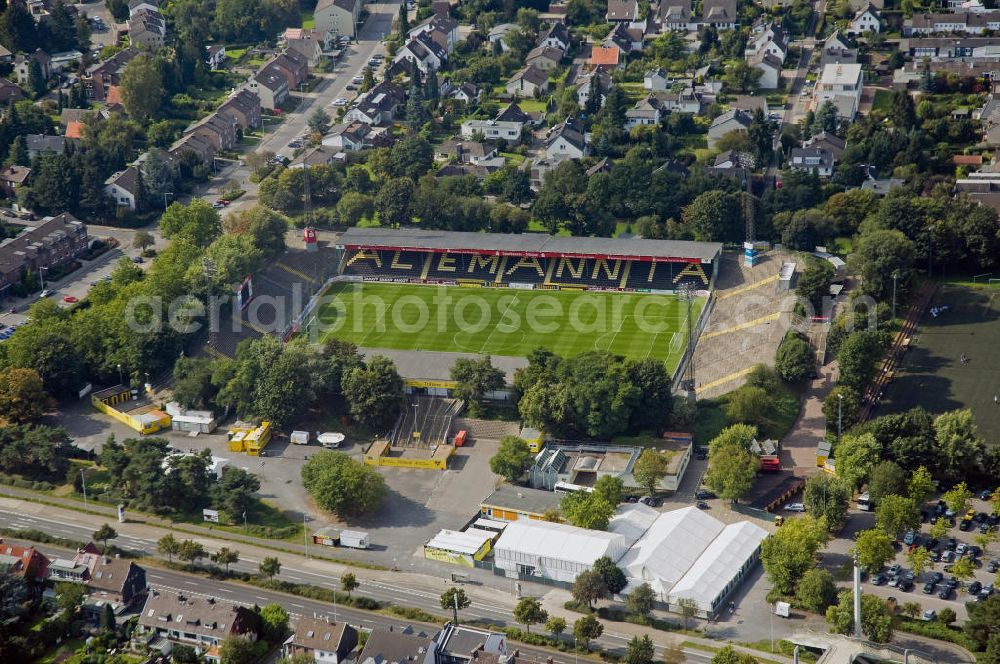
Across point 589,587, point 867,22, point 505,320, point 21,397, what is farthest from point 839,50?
point 21,397

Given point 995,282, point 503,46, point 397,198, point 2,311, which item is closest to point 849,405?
point 995,282

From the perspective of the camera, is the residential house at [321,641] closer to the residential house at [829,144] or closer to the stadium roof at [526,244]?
the stadium roof at [526,244]

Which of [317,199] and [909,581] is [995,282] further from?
[317,199]

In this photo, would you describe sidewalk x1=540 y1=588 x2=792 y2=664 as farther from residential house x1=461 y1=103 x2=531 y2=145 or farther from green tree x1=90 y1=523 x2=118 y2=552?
residential house x1=461 y1=103 x2=531 y2=145

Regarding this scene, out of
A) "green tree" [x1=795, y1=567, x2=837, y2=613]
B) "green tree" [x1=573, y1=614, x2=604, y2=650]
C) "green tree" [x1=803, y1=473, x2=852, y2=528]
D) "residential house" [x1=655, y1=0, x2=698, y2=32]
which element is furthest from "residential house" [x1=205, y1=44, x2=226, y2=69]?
"green tree" [x1=795, y1=567, x2=837, y2=613]

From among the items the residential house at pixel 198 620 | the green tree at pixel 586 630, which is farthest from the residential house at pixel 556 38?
the residential house at pixel 198 620

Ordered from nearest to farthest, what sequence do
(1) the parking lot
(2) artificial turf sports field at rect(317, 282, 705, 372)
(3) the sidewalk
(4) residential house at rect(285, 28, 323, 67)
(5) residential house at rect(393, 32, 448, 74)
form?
(3) the sidewalk
(1) the parking lot
(2) artificial turf sports field at rect(317, 282, 705, 372)
(5) residential house at rect(393, 32, 448, 74)
(4) residential house at rect(285, 28, 323, 67)
